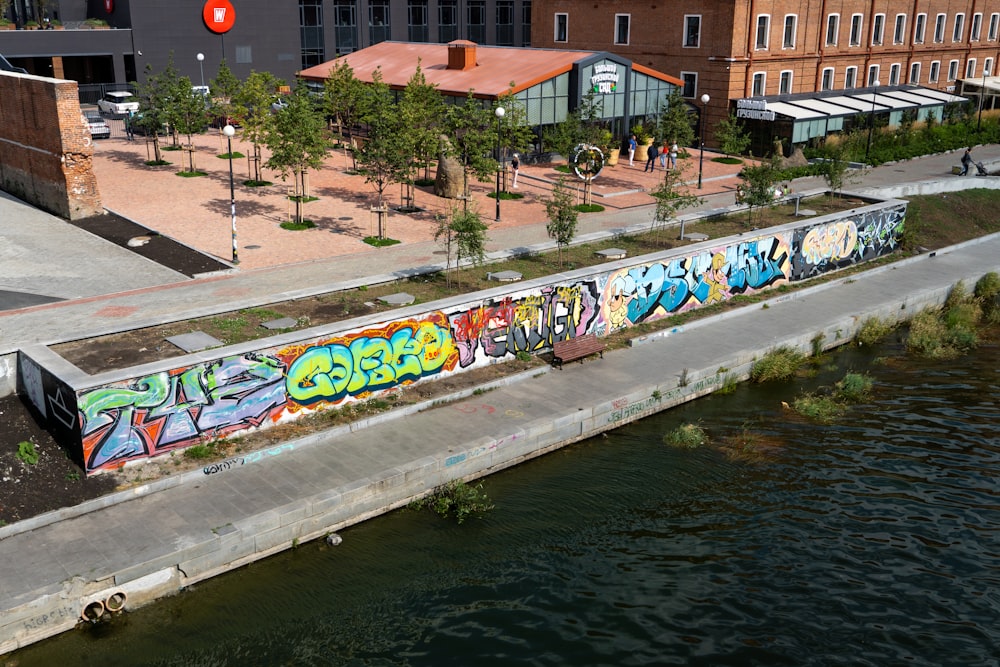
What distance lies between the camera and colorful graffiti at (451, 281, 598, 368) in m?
22.2

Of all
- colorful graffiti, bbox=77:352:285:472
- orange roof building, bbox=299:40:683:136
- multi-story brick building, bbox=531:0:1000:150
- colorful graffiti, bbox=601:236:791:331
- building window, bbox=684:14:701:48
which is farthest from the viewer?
building window, bbox=684:14:701:48

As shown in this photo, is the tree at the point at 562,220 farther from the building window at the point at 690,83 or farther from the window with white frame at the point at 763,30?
the window with white frame at the point at 763,30

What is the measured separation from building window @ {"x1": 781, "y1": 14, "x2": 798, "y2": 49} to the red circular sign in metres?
36.4

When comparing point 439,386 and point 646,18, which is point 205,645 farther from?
point 646,18

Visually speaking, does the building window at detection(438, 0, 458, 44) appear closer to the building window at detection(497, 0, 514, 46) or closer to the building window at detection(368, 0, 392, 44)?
the building window at detection(497, 0, 514, 46)

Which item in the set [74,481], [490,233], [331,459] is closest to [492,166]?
[490,233]

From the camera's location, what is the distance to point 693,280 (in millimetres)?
27219

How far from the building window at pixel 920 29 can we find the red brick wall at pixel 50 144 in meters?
53.8

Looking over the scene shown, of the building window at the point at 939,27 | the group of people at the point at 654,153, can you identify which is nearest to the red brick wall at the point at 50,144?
the group of people at the point at 654,153

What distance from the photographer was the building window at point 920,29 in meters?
62.7

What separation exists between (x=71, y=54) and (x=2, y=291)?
136 feet

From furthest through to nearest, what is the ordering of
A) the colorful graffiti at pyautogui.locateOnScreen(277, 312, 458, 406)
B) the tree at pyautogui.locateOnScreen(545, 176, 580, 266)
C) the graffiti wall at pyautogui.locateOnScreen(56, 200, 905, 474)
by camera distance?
the tree at pyautogui.locateOnScreen(545, 176, 580, 266)
the colorful graffiti at pyautogui.locateOnScreen(277, 312, 458, 406)
the graffiti wall at pyautogui.locateOnScreen(56, 200, 905, 474)

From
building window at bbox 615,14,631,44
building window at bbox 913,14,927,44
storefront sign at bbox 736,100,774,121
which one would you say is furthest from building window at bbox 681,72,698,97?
building window at bbox 913,14,927,44

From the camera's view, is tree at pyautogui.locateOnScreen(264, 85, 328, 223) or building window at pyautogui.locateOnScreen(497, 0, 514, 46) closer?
tree at pyautogui.locateOnScreen(264, 85, 328, 223)
